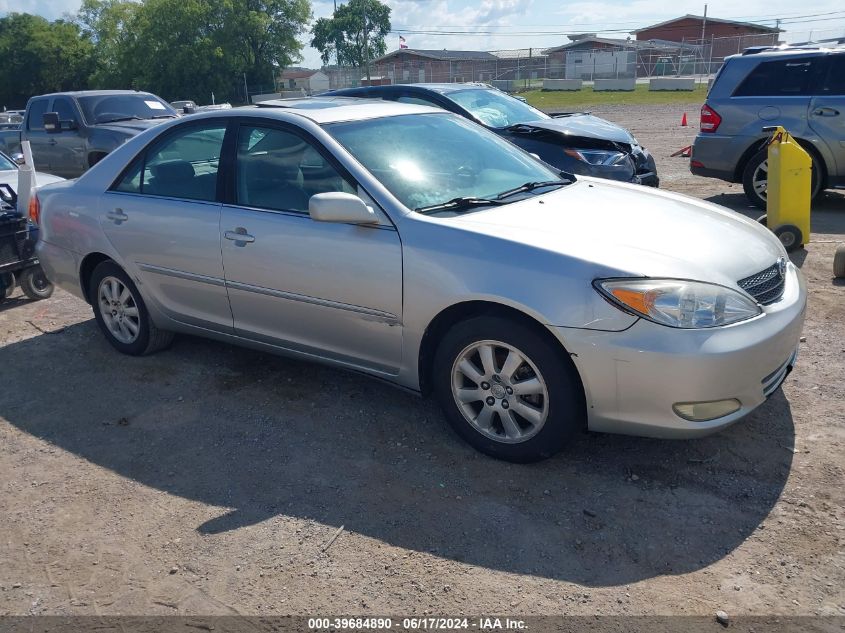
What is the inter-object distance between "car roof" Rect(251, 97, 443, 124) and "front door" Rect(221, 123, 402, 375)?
0.21m

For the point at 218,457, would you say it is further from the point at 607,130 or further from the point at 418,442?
the point at 607,130

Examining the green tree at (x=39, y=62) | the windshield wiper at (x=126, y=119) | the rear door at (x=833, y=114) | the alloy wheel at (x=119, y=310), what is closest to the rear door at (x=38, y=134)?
the windshield wiper at (x=126, y=119)

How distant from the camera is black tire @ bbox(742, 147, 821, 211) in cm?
856

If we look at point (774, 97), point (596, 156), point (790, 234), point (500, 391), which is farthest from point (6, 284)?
point (774, 97)

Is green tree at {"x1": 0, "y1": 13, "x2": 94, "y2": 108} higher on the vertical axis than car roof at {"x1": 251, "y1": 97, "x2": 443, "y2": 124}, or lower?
higher

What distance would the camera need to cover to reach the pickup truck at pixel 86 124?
1207 centimetres

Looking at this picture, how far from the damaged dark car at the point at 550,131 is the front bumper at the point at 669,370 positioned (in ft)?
16.1

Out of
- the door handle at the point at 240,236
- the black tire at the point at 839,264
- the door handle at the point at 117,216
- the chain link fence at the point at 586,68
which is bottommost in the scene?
the black tire at the point at 839,264

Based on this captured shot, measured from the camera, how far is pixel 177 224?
4652mm

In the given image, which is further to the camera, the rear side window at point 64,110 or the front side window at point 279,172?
the rear side window at point 64,110

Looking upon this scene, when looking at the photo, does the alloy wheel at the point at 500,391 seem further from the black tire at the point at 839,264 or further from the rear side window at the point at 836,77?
the rear side window at the point at 836,77

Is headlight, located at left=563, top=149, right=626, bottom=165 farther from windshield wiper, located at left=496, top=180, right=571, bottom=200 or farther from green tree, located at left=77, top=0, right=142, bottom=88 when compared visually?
green tree, located at left=77, top=0, right=142, bottom=88

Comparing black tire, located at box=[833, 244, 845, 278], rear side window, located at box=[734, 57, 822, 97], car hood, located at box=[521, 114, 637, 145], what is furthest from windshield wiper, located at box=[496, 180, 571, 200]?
rear side window, located at box=[734, 57, 822, 97]

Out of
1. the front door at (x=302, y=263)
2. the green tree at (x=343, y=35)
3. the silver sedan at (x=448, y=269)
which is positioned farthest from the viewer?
the green tree at (x=343, y=35)
